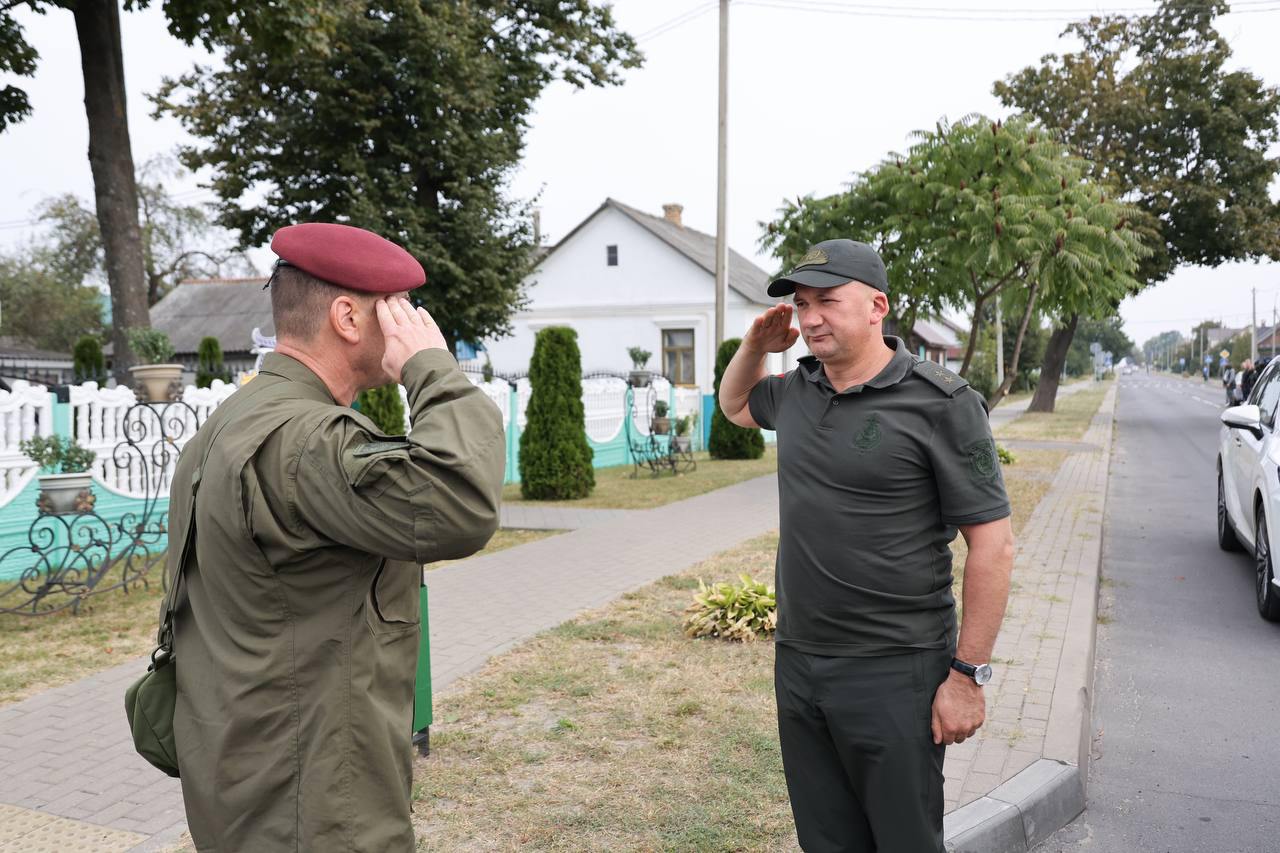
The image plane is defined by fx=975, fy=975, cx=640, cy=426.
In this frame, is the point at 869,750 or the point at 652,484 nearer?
the point at 869,750

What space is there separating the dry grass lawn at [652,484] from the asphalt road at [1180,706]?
5.93 m

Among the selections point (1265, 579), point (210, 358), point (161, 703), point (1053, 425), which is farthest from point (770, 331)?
point (1053, 425)

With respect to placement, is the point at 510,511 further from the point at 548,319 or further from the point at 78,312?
the point at 78,312

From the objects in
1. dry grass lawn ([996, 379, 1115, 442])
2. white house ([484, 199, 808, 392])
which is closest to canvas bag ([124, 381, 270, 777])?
dry grass lawn ([996, 379, 1115, 442])

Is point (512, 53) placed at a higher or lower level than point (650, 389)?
higher

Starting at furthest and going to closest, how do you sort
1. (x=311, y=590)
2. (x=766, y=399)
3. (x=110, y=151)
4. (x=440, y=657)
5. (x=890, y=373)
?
(x=110, y=151) < (x=440, y=657) < (x=766, y=399) < (x=890, y=373) < (x=311, y=590)

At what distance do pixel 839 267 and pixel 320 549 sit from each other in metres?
1.59

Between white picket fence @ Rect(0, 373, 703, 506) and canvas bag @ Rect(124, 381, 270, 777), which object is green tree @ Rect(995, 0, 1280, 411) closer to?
white picket fence @ Rect(0, 373, 703, 506)

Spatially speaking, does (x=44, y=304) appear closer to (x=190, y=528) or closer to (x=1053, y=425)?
(x=1053, y=425)

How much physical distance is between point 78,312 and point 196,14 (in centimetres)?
3804

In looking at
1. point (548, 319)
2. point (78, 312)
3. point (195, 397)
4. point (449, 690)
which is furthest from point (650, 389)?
point (78, 312)

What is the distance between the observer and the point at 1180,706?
5434 millimetres

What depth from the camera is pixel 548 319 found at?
36.7 meters

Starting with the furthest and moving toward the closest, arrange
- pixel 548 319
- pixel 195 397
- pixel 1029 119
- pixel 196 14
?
pixel 548 319 < pixel 196 14 < pixel 1029 119 < pixel 195 397
